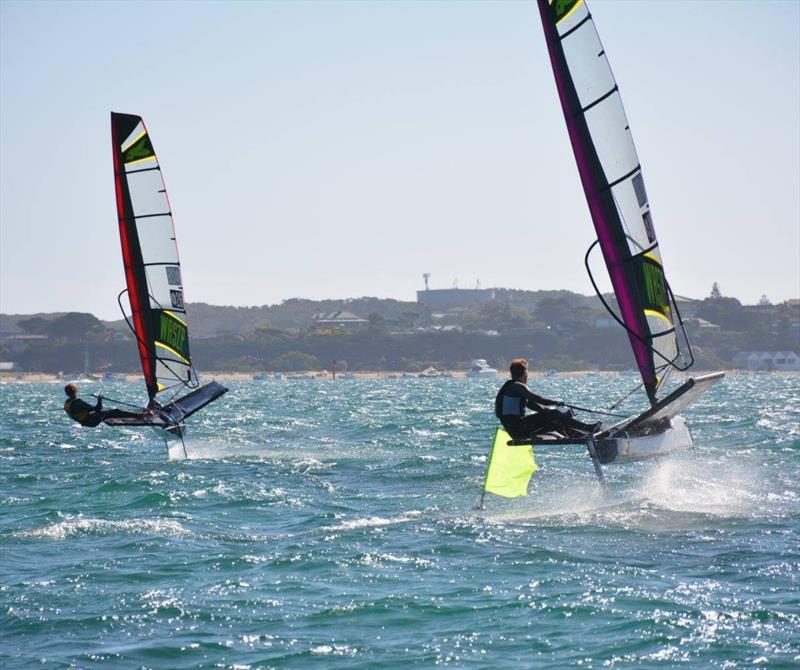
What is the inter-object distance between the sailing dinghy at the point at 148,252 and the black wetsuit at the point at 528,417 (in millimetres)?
8478

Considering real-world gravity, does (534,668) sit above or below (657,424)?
below

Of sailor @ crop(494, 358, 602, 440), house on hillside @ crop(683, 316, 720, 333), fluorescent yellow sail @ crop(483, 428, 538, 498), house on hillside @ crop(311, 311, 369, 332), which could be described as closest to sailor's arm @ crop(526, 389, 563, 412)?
sailor @ crop(494, 358, 602, 440)

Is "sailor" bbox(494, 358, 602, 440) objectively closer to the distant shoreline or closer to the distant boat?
the distant shoreline

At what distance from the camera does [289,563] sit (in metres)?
10.3

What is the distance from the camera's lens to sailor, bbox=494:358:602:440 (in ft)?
A: 38.9

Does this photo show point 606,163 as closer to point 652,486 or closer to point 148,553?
point 652,486

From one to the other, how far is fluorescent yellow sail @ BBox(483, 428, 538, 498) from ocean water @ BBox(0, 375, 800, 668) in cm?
28

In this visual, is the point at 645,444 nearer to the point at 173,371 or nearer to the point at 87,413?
the point at 87,413

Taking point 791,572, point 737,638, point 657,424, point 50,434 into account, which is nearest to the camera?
point 737,638

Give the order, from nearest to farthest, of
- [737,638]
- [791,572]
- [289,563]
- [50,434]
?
[737,638]
[791,572]
[289,563]
[50,434]

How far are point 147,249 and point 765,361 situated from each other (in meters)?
116

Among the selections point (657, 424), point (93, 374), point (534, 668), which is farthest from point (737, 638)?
point (93, 374)

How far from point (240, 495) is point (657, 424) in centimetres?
507

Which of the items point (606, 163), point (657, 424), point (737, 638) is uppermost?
point (606, 163)
